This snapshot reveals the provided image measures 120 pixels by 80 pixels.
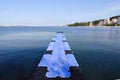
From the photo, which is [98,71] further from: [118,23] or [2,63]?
[118,23]

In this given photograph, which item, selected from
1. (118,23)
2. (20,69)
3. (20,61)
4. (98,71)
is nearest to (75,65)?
(98,71)

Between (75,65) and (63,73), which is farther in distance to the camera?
(75,65)

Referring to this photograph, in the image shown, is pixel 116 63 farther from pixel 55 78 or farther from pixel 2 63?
pixel 2 63

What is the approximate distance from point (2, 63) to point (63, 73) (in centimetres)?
769

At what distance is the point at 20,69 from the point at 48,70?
3.09m

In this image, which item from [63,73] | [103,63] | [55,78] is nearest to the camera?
[55,78]

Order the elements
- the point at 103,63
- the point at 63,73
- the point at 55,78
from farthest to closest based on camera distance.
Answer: the point at 103,63
the point at 63,73
the point at 55,78

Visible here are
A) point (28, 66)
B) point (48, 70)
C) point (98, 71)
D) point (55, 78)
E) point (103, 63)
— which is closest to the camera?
point (55, 78)

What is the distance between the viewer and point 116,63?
19.1 meters

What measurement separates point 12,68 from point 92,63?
7855mm

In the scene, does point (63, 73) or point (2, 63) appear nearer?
point (63, 73)

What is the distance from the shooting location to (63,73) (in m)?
14.3

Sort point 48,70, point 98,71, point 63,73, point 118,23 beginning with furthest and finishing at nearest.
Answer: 1. point 118,23
2. point 98,71
3. point 48,70
4. point 63,73

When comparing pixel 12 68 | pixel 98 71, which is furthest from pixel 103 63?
pixel 12 68
